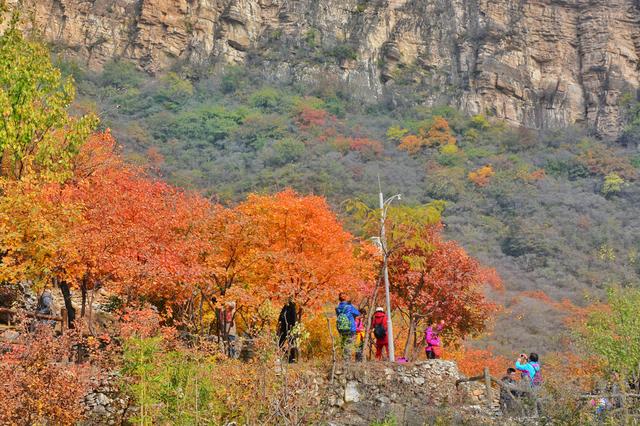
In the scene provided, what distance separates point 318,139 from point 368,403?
67.9 meters

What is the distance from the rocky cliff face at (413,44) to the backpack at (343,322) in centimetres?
8092

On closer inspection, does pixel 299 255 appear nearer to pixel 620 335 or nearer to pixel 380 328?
pixel 380 328

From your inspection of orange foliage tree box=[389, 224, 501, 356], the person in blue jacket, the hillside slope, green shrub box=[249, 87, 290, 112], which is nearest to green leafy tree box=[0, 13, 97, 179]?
the person in blue jacket

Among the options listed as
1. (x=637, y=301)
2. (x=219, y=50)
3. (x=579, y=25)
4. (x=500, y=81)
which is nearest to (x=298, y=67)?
(x=219, y=50)

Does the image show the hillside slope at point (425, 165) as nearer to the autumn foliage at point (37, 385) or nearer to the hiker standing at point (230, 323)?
the hiker standing at point (230, 323)

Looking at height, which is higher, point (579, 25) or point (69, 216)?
point (579, 25)

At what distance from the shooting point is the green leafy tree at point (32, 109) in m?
13.5

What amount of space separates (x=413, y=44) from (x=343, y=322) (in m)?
87.8

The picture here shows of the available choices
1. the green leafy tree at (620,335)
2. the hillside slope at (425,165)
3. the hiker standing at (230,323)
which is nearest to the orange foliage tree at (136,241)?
the hiker standing at (230,323)

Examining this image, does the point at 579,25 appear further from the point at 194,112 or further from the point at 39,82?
the point at 39,82

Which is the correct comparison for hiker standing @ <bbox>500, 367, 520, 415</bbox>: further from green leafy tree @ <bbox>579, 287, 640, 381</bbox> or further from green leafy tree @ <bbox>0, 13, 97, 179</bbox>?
green leafy tree @ <bbox>0, 13, 97, 179</bbox>

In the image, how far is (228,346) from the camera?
1623 centimetres

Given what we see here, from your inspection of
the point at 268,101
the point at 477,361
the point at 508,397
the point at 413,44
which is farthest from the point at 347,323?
the point at 413,44

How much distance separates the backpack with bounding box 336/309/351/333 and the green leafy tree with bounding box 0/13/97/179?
238 inches
